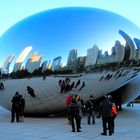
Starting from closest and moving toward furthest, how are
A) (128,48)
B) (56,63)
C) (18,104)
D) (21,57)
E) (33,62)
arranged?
(56,63), (33,62), (21,57), (18,104), (128,48)

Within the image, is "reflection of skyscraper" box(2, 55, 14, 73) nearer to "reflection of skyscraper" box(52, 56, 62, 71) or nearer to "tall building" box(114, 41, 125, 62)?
"reflection of skyscraper" box(52, 56, 62, 71)

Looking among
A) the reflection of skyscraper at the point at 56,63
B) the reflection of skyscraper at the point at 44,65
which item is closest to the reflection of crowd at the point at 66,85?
the reflection of skyscraper at the point at 56,63

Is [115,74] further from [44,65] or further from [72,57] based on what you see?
[44,65]

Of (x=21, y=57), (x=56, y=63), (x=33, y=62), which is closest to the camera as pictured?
(x=56, y=63)

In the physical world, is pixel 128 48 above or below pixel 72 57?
above

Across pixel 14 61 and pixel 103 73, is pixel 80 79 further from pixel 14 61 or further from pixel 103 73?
pixel 14 61

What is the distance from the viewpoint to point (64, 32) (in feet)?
47.8

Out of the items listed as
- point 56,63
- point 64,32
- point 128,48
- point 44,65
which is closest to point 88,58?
point 56,63

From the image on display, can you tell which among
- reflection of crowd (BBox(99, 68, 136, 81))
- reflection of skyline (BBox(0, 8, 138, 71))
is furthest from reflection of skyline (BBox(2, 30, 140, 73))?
reflection of crowd (BBox(99, 68, 136, 81))

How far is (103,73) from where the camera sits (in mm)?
15156

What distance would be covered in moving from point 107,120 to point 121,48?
16.7ft

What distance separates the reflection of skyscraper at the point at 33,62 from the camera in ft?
47.2

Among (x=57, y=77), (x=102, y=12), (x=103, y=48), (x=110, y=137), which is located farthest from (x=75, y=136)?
(x=102, y=12)

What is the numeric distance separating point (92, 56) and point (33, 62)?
91.6 inches
